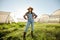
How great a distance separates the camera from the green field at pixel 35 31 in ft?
7.70

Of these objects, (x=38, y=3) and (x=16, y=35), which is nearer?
(x=16, y=35)

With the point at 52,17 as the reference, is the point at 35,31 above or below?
below

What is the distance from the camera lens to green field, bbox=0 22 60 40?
92.4 inches

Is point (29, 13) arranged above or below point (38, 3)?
below

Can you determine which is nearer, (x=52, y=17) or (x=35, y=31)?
(x=35, y=31)

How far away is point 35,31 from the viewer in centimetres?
238

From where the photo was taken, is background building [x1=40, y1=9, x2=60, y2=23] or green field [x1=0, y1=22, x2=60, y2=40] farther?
background building [x1=40, y1=9, x2=60, y2=23]

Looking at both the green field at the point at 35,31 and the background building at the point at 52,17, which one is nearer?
the green field at the point at 35,31

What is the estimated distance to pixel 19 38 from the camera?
7.68 ft

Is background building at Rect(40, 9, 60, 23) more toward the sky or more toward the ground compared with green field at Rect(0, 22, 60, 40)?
more toward the sky

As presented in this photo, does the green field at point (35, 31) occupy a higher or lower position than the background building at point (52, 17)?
lower

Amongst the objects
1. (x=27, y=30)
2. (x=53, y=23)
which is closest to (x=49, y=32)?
(x=53, y=23)

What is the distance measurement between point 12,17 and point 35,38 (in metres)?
0.53

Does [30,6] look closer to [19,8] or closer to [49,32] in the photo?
[19,8]
